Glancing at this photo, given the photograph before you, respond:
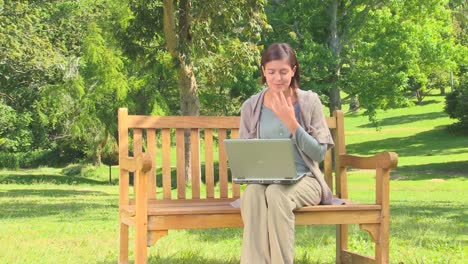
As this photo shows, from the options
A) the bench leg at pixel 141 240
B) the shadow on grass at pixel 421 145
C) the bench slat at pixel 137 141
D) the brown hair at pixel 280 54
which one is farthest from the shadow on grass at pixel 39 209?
the shadow on grass at pixel 421 145

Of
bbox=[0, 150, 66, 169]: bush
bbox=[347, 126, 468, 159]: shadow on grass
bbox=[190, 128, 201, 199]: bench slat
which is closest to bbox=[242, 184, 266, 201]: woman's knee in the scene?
bbox=[190, 128, 201, 199]: bench slat

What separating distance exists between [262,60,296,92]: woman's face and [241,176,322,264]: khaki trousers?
27.4 inches

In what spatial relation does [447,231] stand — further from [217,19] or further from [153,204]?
[217,19]

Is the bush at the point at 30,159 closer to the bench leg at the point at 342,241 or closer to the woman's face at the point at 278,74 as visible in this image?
the bench leg at the point at 342,241

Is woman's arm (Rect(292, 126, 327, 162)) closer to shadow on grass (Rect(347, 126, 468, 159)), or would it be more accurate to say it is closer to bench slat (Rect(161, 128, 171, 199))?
bench slat (Rect(161, 128, 171, 199))

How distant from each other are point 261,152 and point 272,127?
0.44 meters

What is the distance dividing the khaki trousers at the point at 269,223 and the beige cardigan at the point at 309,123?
0.33m

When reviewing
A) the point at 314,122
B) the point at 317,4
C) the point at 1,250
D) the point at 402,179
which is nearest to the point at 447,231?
the point at 314,122

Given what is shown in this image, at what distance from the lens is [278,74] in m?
4.68

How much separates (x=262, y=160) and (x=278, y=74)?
63 centimetres

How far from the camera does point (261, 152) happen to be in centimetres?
437

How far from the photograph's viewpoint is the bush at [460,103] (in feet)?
131

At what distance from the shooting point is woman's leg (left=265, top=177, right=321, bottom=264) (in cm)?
430

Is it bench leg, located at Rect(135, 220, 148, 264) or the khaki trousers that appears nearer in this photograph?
the khaki trousers
